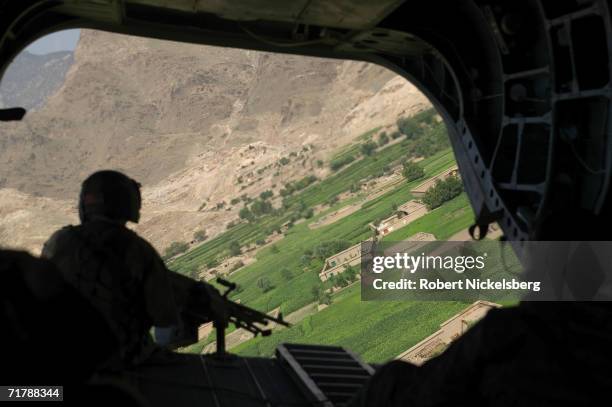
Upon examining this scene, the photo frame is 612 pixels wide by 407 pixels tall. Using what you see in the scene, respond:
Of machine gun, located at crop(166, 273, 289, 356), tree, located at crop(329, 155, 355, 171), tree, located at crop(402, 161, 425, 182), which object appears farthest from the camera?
tree, located at crop(329, 155, 355, 171)

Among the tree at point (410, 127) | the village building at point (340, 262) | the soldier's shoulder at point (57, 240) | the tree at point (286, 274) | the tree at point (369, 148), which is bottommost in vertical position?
the tree at point (286, 274)

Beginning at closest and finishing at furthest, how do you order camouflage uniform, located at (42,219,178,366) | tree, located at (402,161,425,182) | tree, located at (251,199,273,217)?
camouflage uniform, located at (42,219,178,366) → tree, located at (402,161,425,182) → tree, located at (251,199,273,217)

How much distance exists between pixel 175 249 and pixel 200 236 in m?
4.06

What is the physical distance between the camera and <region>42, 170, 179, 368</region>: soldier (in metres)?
4.68

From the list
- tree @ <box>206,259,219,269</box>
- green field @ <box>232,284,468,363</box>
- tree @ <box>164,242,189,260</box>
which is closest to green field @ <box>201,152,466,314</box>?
green field @ <box>232,284,468,363</box>

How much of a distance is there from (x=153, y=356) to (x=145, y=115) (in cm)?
14176

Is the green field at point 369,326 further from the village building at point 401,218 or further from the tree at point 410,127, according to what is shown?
the tree at point 410,127

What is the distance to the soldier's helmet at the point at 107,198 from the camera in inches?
196

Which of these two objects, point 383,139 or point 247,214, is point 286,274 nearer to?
point 247,214

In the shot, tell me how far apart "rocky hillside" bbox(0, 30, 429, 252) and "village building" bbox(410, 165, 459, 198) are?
1194 inches

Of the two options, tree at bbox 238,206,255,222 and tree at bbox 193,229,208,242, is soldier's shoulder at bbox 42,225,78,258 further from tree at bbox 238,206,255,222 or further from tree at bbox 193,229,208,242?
tree at bbox 193,229,208,242

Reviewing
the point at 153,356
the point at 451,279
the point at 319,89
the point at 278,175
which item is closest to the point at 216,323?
the point at 153,356

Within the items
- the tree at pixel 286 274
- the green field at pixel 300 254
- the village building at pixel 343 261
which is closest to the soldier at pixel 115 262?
the village building at pixel 343 261

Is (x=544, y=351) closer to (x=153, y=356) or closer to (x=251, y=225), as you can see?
(x=153, y=356)
